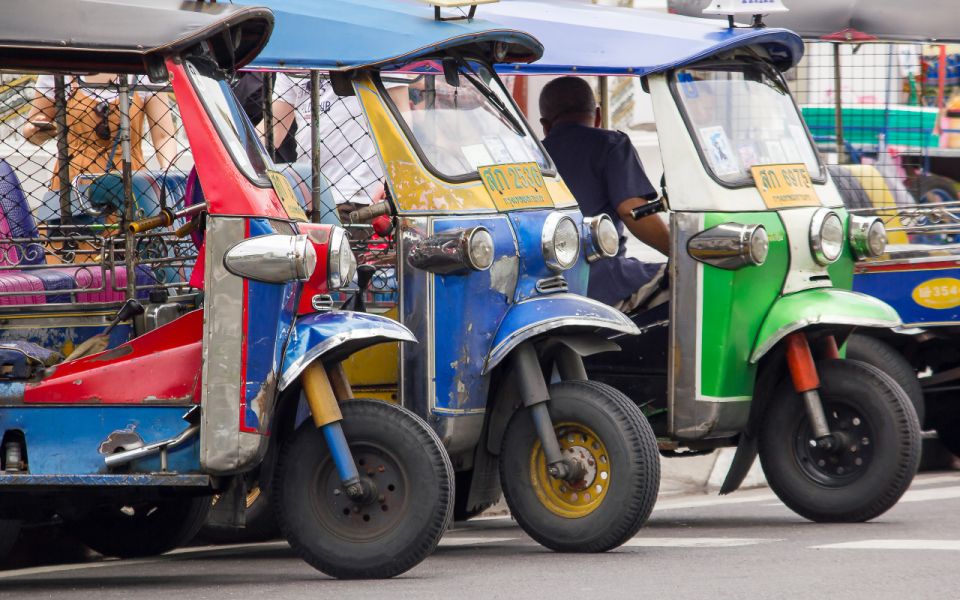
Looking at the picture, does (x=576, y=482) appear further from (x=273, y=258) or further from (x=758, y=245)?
(x=273, y=258)

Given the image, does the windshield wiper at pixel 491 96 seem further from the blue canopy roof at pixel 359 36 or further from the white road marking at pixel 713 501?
the white road marking at pixel 713 501

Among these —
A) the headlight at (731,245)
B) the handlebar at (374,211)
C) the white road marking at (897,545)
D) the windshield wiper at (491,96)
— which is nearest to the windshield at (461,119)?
the windshield wiper at (491,96)

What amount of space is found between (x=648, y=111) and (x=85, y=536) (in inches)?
Answer: 125

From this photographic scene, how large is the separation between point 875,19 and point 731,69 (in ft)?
9.07

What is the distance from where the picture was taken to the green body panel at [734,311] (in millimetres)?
7461

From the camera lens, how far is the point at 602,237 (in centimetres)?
708

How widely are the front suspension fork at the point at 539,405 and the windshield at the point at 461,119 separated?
78 centimetres

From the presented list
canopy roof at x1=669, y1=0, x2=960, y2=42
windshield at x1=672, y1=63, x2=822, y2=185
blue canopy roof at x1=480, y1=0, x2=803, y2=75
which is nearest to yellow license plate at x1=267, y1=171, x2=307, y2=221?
blue canopy roof at x1=480, y1=0, x2=803, y2=75

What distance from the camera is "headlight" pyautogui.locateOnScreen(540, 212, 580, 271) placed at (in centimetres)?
684

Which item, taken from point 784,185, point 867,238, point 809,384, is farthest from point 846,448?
point 784,185

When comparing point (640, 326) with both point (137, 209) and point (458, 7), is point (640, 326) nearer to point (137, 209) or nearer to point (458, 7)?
point (458, 7)

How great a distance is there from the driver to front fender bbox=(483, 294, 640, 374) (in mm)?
1422

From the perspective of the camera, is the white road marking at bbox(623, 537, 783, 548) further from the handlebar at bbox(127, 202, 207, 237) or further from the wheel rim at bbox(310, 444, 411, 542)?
the handlebar at bbox(127, 202, 207, 237)

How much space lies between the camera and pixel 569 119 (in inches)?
337
